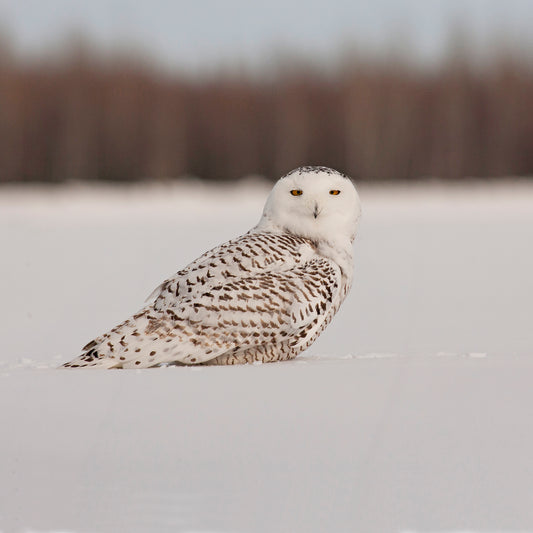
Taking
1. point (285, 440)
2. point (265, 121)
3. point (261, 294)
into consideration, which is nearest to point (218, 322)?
point (261, 294)

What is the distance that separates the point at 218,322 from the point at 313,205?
618 millimetres

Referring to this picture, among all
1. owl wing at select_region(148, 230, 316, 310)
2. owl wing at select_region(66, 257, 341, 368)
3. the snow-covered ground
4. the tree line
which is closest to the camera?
the snow-covered ground

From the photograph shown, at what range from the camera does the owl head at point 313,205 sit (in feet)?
14.1

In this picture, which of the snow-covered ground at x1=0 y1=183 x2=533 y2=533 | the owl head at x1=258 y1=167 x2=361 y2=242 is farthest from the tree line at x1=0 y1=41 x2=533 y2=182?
the owl head at x1=258 y1=167 x2=361 y2=242

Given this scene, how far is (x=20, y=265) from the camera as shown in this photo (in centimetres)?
854

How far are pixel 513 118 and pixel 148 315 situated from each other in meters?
17.5

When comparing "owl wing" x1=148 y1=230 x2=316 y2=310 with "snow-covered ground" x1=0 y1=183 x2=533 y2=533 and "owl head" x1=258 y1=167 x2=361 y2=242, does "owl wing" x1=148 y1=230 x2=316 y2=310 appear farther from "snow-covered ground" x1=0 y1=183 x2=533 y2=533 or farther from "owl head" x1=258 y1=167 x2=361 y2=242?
"snow-covered ground" x1=0 y1=183 x2=533 y2=533

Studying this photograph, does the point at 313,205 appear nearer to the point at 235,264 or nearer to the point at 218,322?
the point at 235,264

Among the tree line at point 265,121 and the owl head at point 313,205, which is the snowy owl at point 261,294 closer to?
the owl head at point 313,205

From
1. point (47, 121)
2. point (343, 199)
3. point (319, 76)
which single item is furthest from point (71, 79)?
point (343, 199)

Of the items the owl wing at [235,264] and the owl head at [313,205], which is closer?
the owl wing at [235,264]

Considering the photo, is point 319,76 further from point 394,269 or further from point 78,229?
point 394,269

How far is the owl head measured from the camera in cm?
430

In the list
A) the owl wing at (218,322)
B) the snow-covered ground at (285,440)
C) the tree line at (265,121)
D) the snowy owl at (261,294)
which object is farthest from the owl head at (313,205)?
the tree line at (265,121)
